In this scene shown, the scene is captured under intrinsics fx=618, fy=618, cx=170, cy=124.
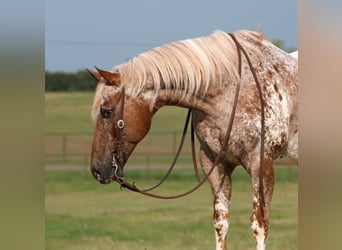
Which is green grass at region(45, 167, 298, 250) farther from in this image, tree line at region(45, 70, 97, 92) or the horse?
tree line at region(45, 70, 97, 92)

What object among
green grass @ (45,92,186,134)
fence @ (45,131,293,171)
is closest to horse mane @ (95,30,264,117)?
green grass @ (45,92,186,134)

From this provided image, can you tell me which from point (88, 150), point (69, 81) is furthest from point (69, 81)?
point (88, 150)

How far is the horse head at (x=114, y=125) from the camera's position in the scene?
8.46 ft

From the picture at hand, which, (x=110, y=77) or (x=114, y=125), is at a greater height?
(x=110, y=77)

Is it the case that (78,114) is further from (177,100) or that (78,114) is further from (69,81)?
(177,100)

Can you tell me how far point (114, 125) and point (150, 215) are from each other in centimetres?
249

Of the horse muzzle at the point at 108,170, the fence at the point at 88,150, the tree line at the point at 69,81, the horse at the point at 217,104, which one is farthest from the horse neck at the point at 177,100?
the fence at the point at 88,150

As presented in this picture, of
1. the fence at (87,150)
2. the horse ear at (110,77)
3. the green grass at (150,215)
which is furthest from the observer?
the fence at (87,150)

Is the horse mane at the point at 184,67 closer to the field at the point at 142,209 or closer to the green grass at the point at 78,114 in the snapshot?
the field at the point at 142,209

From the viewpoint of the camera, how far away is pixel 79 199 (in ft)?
18.2

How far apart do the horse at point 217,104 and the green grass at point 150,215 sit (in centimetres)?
58

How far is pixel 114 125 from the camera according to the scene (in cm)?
260

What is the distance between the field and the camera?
3.82 metres

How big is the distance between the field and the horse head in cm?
95
